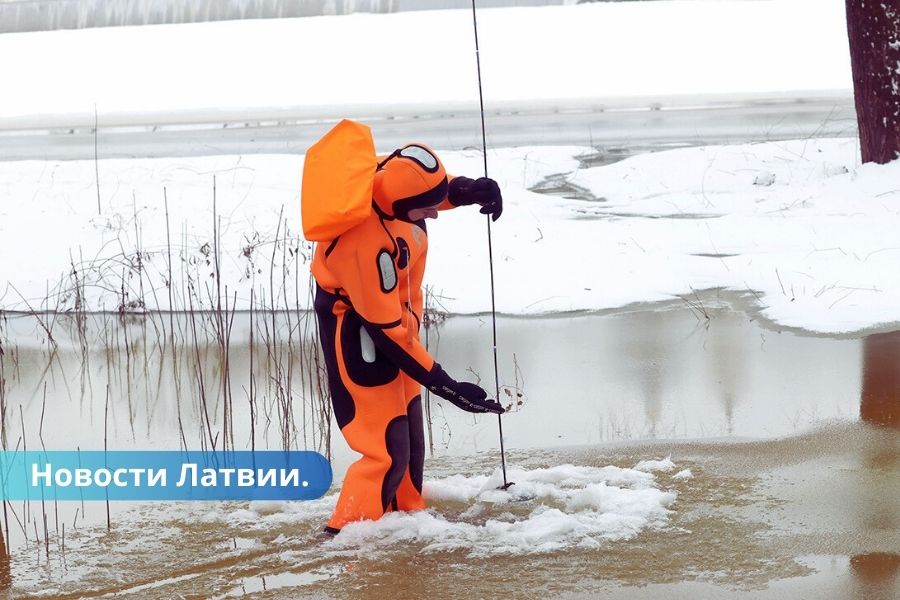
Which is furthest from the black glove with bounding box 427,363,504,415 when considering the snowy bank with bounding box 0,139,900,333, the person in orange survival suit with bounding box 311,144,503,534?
the snowy bank with bounding box 0,139,900,333

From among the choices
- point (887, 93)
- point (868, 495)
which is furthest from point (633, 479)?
point (887, 93)

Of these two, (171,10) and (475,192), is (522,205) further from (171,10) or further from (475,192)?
(171,10)

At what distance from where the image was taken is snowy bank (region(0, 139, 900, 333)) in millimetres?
9500

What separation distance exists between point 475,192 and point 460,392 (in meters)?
0.81

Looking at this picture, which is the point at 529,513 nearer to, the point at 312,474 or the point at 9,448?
the point at 312,474

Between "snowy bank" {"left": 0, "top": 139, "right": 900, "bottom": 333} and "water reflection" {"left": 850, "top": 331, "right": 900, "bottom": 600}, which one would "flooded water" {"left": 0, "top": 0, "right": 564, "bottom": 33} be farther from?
"water reflection" {"left": 850, "top": 331, "right": 900, "bottom": 600}

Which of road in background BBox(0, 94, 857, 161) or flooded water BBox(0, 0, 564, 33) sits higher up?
flooded water BBox(0, 0, 564, 33)

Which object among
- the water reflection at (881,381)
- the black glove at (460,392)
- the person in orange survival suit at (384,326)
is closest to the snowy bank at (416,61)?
the water reflection at (881,381)

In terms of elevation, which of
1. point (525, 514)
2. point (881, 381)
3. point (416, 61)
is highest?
point (416, 61)

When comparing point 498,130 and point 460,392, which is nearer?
point 460,392

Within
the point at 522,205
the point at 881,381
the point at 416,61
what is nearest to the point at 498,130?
the point at 522,205

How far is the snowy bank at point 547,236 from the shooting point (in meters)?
9.50

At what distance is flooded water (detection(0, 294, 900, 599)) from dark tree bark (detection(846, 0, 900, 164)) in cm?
413

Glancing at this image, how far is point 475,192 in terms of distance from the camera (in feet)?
16.7
